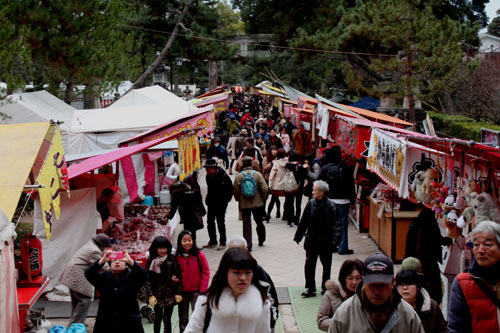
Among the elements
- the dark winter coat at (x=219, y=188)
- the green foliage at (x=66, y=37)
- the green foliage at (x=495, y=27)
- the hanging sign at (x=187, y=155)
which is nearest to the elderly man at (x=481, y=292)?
the hanging sign at (x=187, y=155)

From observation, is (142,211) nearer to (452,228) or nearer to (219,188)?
(219,188)

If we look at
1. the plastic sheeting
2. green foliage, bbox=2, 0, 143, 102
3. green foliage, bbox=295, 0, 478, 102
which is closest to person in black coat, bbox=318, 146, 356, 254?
the plastic sheeting

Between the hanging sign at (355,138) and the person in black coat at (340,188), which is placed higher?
the hanging sign at (355,138)

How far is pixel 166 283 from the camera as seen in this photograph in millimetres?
6555

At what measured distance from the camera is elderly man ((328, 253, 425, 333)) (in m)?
3.48

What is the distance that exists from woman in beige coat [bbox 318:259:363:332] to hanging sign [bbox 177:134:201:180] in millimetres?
4554

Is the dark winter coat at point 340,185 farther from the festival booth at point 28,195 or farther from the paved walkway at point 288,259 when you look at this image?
the festival booth at point 28,195

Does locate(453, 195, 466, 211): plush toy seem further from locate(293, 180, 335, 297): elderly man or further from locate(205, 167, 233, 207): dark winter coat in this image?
locate(205, 167, 233, 207): dark winter coat

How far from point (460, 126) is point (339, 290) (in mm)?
18745

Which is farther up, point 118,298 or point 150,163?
point 150,163

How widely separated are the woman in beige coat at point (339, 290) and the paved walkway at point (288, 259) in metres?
2.58

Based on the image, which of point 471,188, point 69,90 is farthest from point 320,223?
point 69,90

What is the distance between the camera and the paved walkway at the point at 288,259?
8031 millimetres

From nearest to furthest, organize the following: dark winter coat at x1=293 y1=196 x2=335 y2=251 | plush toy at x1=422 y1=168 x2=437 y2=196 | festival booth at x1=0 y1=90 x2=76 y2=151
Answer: plush toy at x1=422 y1=168 x2=437 y2=196 → dark winter coat at x1=293 y1=196 x2=335 y2=251 → festival booth at x1=0 y1=90 x2=76 y2=151
